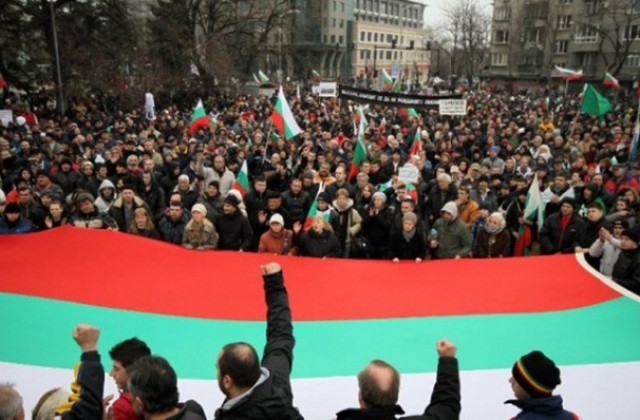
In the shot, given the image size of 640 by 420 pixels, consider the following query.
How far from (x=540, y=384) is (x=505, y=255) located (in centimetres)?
417

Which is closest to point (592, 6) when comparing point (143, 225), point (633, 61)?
point (633, 61)

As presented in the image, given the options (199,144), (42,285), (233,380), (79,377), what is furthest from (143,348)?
(199,144)

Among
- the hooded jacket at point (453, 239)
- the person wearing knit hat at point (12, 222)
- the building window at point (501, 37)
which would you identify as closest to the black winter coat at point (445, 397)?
the hooded jacket at point (453, 239)

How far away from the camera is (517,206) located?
795 cm

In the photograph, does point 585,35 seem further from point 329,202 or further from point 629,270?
point 629,270

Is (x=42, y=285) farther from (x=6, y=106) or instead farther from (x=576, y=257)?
(x=6, y=106)

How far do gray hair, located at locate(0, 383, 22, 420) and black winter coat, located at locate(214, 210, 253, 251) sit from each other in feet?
14.3

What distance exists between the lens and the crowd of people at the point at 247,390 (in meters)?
2.41

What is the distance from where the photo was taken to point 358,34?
8962cm

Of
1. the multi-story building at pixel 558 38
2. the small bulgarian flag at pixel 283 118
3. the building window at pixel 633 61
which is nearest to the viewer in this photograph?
the small bulgarian flag at pixel 283 118

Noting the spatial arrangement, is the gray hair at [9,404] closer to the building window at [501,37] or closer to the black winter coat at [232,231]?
the black winter coat at [232,231]

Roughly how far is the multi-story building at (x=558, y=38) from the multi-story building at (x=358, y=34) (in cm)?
1125

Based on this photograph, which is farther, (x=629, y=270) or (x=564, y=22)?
(x=564, y=22)

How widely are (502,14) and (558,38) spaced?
26.7 feet
